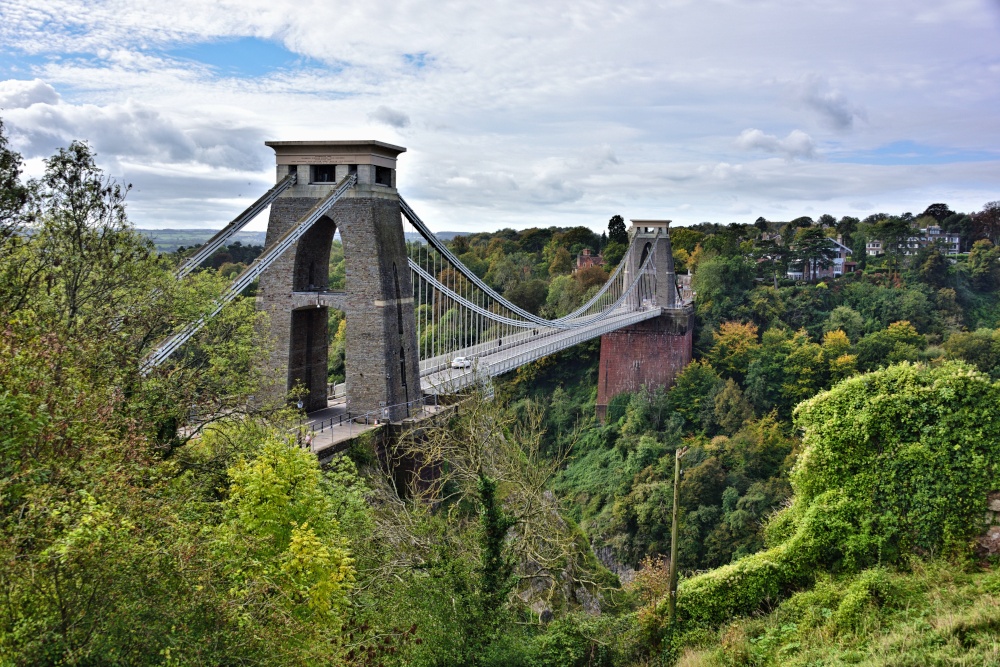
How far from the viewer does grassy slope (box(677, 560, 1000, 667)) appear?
627cm

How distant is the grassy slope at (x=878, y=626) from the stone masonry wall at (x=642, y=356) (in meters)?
23.1

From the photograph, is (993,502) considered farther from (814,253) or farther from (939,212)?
(939,212)

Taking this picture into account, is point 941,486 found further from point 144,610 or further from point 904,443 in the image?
point 144,610

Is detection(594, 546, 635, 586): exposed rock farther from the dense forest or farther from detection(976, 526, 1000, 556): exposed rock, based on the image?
detection(976, 526, 1000, 556): exposed rock


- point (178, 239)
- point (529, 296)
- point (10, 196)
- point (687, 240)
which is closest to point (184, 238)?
point (178, 239)

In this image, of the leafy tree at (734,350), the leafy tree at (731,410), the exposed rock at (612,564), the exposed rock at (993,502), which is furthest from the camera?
A: the leafy tree at (734,350)

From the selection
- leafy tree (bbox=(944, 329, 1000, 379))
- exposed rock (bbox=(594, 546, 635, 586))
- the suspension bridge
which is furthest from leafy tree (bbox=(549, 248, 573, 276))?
the suspension bridge

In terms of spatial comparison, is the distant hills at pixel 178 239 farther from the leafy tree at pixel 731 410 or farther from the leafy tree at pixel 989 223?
the leafy tree at pixel 989 223

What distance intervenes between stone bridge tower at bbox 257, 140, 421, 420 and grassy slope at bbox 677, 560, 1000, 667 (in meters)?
7.43

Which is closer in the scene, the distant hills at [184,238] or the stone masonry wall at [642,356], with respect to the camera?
the distant hills at [184,238]

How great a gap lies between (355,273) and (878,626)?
972 centimetres

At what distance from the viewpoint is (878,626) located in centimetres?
717

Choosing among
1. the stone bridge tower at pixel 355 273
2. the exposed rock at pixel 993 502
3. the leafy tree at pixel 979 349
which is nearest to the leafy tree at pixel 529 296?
the leafy tree at pixel 979 349

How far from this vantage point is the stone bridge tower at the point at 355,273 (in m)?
13.7
